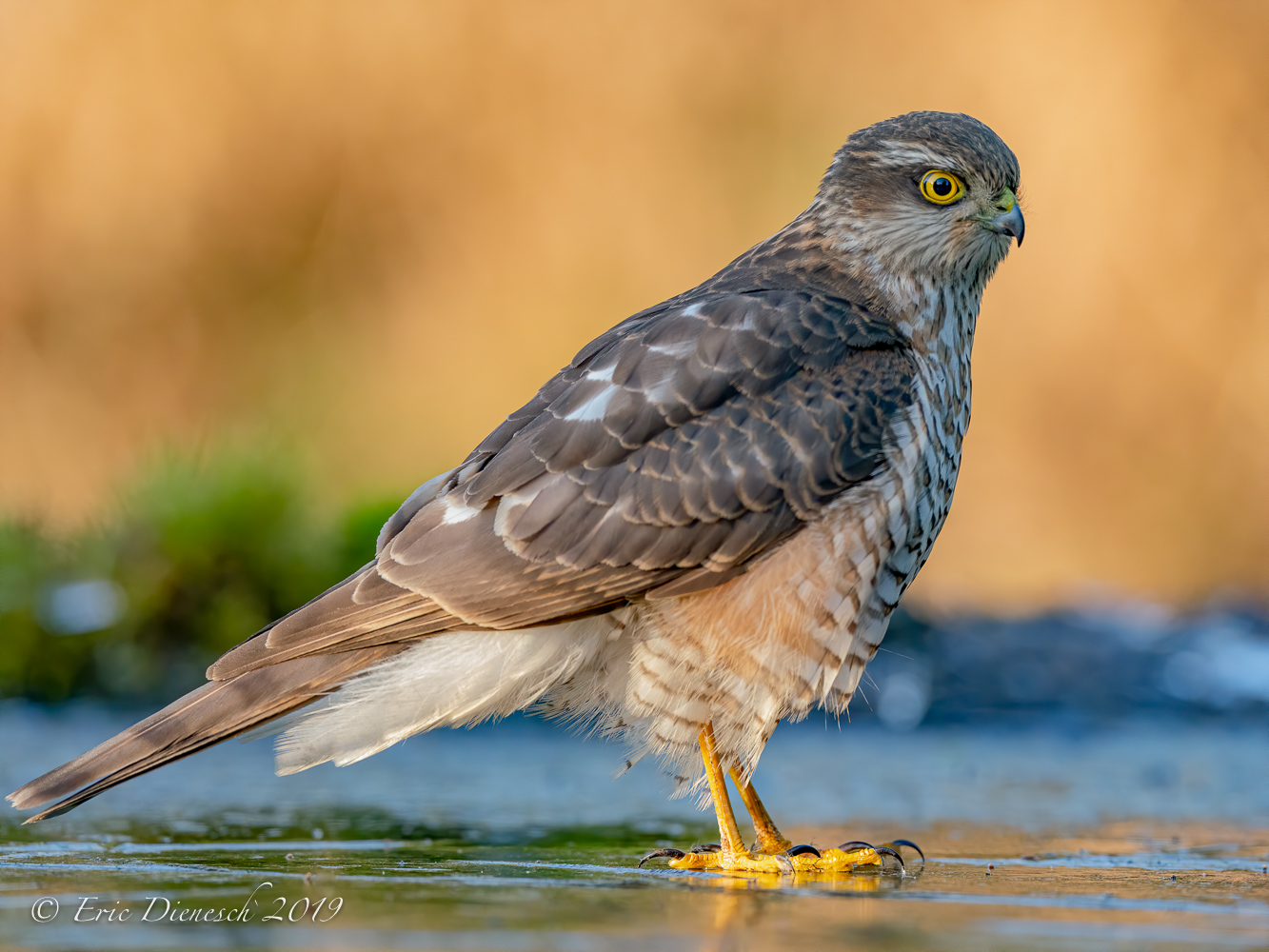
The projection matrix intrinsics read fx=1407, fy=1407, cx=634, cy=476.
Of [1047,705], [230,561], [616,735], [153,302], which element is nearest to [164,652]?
[230,561]

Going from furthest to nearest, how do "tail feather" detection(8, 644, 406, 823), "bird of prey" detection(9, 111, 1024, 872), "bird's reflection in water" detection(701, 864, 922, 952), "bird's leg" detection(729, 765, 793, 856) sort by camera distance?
1. "bird's leg" detection(729, 765, 793, 856)
2. "bird of prey" detection(9, 111, 1024, 872)
3. "tail feather" detection(8, 644, 406, 823)
4. "bird's reflection in water" detection(701, 864, 922, 952)

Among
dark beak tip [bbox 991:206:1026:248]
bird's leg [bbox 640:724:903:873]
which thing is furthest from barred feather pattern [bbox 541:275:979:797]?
dark beak tip [bbox 991:206:1026:248]

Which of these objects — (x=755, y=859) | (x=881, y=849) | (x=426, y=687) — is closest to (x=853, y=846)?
(x=881, y=849)

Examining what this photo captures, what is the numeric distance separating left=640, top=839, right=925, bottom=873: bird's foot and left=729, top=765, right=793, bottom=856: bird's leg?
18 centimetres

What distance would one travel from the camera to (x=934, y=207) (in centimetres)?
419

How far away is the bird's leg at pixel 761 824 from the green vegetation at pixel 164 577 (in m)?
2.80

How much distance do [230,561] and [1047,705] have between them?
11.8ft

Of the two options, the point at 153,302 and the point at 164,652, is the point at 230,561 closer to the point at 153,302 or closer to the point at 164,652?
the point at 164,652

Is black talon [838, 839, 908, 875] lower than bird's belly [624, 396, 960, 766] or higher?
lower

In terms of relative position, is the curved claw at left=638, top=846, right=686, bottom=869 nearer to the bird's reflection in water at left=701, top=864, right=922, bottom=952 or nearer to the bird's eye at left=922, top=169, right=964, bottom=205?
the bird's reflection in water at left=701, top=864, right=922, bottom=952

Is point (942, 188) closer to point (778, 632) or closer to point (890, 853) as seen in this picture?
point (778, 632)

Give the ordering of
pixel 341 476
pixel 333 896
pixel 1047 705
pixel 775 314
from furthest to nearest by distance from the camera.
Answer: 1. pixel 341 476
2. pixel 1047 705
3. pixel 775 314
4. pixel 333 896

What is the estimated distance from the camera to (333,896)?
2777mm

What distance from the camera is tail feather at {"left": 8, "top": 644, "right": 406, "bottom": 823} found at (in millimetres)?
3295
